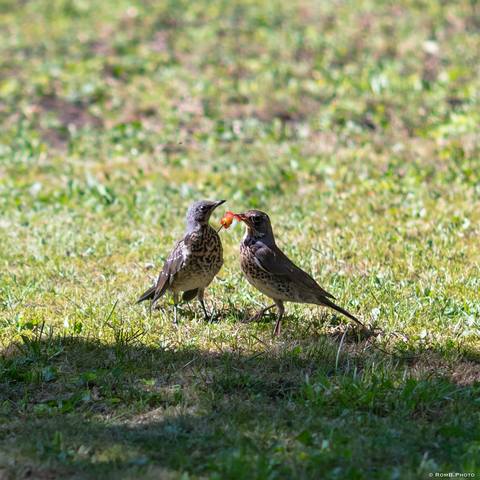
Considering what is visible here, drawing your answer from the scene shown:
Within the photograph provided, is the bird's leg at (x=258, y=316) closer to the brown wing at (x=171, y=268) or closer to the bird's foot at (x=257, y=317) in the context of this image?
the bird's foot at (x=257, y=317)

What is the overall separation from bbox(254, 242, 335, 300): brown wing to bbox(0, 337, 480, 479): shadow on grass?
391 mm

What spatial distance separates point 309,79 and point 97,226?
5.53 meters

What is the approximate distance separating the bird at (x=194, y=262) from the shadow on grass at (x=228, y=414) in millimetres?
853

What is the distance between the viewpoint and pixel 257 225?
7.29m

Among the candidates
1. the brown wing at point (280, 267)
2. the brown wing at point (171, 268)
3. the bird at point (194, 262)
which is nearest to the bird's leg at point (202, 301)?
the bird at point (194, 262)

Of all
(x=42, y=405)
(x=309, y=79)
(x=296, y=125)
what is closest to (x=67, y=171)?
(x=296, y=125)

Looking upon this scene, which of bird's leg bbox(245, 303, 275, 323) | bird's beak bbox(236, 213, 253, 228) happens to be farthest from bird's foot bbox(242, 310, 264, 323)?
bird's beak bbox(236, 213, 253, 228)

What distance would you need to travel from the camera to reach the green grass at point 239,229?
552cm

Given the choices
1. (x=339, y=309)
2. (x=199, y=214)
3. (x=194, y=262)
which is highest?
(x=199, y=214)

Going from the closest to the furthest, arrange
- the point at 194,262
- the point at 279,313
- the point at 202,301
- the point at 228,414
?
1. the point at 228,414
2. the point at 279,313
3. the point at 194,262
4. the point at 202,301

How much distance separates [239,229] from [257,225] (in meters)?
2.67

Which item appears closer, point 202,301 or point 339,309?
point 339,309

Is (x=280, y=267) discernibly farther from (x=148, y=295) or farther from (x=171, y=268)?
(x=148, y=295)

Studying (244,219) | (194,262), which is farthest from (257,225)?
(194,262)
